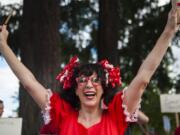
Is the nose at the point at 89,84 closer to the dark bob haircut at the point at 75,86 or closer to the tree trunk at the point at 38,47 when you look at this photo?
the dark bob haircut at the point at 75,86

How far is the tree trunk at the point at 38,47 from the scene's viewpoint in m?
7.93

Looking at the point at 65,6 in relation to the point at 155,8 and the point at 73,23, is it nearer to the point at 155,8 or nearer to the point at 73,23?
the point at 73,23

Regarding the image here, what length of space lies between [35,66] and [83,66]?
→ 475 centimetres

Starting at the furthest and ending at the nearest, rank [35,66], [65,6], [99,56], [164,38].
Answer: [65,6], [99,56], [35,66], [164,38]

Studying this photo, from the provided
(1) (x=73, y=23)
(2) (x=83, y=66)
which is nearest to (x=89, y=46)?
(1) (x=73, y=23)

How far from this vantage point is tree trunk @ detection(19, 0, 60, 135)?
793 centimetres

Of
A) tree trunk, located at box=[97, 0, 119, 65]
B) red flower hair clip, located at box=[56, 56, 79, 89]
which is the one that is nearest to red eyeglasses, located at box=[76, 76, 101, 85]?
red flower hair clip, located at box=[56, 56, 79, 89]

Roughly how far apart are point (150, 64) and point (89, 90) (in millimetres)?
388

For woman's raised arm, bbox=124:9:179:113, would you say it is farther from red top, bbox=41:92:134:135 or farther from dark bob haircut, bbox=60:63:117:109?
dark bob haircut, bbox=60:63:117:109

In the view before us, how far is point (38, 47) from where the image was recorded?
8234 mm

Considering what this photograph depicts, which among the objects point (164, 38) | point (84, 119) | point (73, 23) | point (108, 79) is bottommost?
point (84, 119)

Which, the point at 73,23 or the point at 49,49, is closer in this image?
the point at 49,49

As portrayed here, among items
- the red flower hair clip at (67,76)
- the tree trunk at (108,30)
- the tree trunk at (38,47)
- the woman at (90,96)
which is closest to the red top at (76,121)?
the woman at (90,96)

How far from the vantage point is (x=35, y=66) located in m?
8.18
